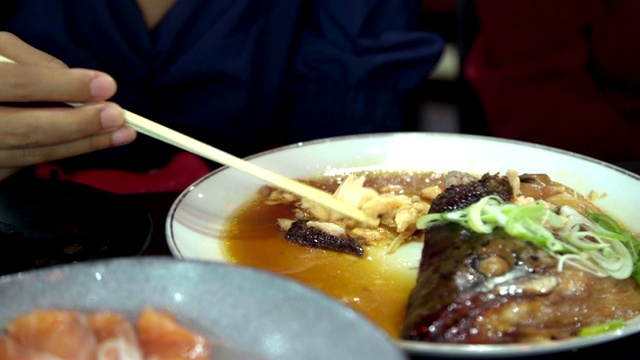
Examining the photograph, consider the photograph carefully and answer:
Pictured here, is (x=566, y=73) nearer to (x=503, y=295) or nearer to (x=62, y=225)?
(x=503, y=295)

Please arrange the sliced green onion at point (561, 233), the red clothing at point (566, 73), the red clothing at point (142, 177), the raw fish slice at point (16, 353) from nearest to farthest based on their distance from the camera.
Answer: the raw fish slice at point (16, 353), the sliced green onion at point (561, 233), the red clothing at point (142, 177), the red clothing at point (566, 73)

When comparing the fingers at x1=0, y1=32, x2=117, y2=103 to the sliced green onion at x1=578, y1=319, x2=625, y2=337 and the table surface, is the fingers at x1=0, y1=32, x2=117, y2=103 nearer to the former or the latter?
the table surface

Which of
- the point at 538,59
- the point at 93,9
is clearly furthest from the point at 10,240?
the point at 538,59

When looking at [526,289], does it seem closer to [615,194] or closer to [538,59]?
[615,194]

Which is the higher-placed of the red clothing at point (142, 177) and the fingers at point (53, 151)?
the fingers at point (53, 151)

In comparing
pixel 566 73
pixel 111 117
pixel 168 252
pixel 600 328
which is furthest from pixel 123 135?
pixel 566 73

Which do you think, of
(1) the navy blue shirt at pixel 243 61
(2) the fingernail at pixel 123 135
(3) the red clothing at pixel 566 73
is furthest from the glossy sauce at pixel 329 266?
(3) the red clothing at pixel 566 73

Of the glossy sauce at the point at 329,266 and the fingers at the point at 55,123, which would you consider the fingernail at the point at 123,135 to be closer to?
the fingers at the point at 55,123
